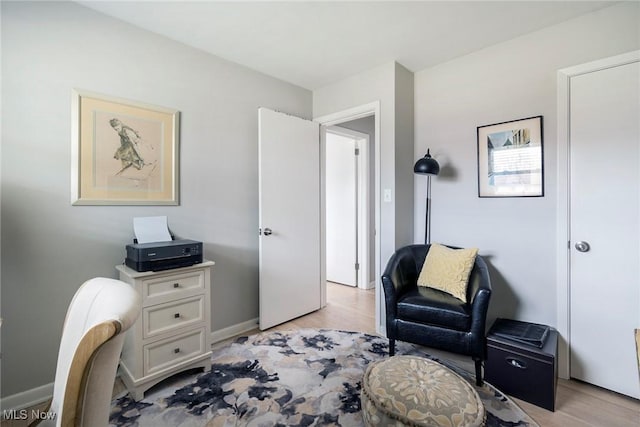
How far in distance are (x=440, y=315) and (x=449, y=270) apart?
386 millimetres

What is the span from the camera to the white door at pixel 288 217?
271cm

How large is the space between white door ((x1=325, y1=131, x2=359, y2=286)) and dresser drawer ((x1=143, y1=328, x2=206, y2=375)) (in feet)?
7.77

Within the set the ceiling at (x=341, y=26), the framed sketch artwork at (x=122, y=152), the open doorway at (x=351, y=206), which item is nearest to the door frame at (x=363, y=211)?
the open doorway at (x=351, y=206)

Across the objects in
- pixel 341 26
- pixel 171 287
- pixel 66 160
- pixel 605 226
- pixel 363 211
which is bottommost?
pixel 171 287

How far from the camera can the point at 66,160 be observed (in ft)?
5.92

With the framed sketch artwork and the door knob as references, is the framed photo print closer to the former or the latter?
the door knob

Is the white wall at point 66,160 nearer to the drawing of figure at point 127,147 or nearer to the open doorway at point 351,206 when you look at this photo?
the drawing of figure at point 127,147

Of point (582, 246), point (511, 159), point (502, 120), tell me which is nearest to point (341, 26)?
point (502, 120)

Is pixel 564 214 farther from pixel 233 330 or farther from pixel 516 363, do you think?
pixel 233 330

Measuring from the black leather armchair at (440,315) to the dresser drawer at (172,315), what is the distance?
1.31 m

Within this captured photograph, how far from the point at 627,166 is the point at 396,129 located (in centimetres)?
152

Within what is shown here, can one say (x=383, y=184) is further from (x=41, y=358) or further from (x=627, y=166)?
(x=41, y=358)

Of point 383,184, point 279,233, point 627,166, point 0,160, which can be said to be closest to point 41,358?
point 0,160

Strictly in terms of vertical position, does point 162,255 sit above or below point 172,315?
above
